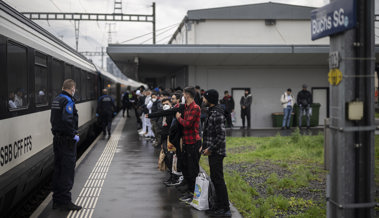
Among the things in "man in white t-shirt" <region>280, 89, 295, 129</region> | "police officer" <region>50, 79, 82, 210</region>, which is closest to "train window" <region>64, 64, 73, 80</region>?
"police officer" <region>50, 79, 82, 210</region>

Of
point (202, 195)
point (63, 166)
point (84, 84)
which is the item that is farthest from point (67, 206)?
point (84, 84)

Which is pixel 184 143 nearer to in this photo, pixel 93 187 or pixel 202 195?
pixel 202 195

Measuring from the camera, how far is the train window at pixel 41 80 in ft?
22.7

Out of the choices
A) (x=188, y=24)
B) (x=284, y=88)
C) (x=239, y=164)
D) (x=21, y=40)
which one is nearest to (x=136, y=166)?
(x=239, y=164)

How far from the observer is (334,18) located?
3.53 metres

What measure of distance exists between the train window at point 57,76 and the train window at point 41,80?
65cm

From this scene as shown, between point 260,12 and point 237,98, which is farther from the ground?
point 260,12

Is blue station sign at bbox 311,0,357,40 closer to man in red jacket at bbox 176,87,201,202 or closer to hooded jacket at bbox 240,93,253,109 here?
man in red jacket at bbox 176,87,201,202

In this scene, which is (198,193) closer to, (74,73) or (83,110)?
(74,73)

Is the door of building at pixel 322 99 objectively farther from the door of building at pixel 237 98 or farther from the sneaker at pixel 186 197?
the sneaker at pixel 186 197

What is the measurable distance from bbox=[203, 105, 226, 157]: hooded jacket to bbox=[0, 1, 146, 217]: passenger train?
2.60m

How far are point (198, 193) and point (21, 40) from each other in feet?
11.4

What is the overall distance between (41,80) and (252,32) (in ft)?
65.6

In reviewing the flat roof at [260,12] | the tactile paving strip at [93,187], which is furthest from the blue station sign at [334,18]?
the flat roof at [260,12]
